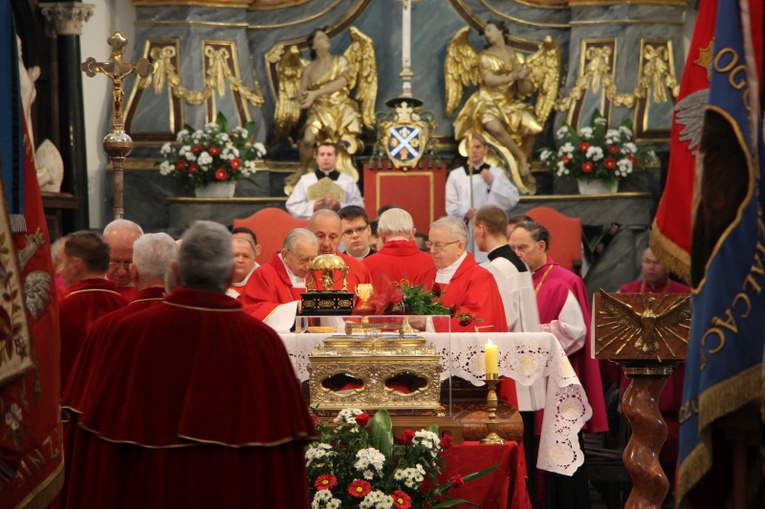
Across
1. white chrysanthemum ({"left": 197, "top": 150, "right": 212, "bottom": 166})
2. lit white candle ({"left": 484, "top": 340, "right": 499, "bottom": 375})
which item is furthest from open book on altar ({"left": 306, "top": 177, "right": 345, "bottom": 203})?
lit white candle ({"left": 484, "top": 340, "right": 499, "bottom": 375})

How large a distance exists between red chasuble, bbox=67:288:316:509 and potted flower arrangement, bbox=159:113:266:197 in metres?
9.23

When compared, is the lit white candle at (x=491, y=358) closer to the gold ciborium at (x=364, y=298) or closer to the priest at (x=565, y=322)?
the gold ciborium at (x=364, y=298)

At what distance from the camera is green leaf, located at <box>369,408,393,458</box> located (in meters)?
5.64

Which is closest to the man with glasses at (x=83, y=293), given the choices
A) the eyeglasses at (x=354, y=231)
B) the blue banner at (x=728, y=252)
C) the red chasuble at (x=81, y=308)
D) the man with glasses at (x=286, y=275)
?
the red chasuble at (x=81, y=308)

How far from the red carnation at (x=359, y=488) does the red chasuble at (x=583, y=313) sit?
8.42 feet

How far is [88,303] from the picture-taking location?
5.46 meters

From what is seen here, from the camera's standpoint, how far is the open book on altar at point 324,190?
501 inches

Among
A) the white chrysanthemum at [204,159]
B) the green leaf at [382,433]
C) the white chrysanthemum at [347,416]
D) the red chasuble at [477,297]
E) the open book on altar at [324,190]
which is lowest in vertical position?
the green leaf at [382,433]

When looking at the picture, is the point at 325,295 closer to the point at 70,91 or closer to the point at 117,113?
the point at 117,113

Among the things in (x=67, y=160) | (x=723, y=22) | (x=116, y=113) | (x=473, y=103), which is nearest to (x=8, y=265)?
(x=723, y=22)

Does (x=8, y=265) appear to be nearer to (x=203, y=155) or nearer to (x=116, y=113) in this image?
(x=116, y=113)

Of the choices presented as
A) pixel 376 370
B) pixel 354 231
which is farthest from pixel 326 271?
pixel 354 231

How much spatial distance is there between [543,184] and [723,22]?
11264 mm

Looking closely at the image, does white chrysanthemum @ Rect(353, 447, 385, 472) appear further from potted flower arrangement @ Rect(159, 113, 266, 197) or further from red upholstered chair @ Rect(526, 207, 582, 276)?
potted flower arrangement @ Rect(159, 113, 266, 197)
